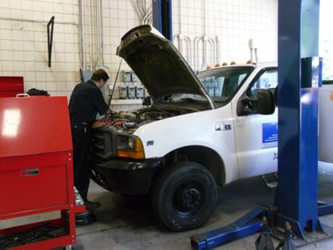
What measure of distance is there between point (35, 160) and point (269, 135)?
8.21ft

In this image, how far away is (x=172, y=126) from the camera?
3.24 metres

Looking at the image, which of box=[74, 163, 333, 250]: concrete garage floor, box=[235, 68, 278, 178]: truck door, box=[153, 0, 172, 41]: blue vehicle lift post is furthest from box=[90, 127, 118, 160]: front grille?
box=[153, 0, 172, 41]: blue vehicle lift post

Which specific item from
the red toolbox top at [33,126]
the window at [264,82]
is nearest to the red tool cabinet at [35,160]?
the red toolbox top at [33,126]

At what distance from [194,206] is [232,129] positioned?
91 cm

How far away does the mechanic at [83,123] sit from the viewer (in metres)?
3.78

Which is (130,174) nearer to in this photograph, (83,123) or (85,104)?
(83,123)

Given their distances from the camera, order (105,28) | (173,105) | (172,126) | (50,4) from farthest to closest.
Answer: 1. (105,28)
2. (50,4)
3. (173,105)
4. (172,126)

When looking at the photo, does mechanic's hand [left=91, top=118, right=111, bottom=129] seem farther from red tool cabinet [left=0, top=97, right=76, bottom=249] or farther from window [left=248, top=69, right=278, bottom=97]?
window [left=248, top=69, right=278, bottom=97]

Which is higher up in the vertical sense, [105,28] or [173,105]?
[105,28]

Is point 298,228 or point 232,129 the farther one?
point 232,129

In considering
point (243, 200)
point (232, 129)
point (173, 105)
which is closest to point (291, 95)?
point (232, 129)

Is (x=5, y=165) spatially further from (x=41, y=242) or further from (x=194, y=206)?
(x=194, y=206)

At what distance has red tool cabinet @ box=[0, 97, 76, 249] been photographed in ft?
8.18

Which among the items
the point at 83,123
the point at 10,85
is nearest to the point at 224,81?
the point at 83,123
